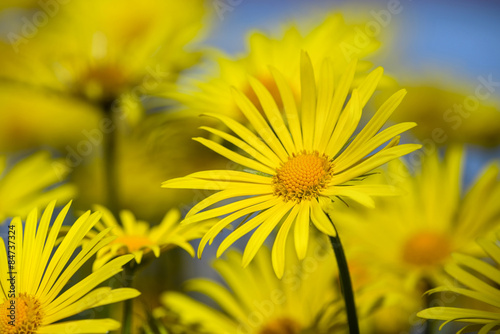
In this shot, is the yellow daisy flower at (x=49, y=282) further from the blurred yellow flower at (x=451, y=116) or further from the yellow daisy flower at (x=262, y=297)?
the blurred yellow flower at (x=451, y=116)

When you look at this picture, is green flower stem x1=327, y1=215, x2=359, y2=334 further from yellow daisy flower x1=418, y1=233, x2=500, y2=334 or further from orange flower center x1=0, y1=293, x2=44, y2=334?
orange flower center x1=0, y1=293, x2=44, y2=334

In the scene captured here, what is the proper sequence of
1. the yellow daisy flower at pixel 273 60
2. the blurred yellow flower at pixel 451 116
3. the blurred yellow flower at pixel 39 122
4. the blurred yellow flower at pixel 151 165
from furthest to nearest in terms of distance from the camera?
the blurred yellow flower at pixel 39 122
the blurred yellow flower at pixel 451 116
the blurred yellow flower at pixel 151 165
the yellow daisy flower at pixel 273 60

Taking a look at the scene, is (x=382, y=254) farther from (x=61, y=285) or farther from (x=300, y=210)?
(x=61, y=285)

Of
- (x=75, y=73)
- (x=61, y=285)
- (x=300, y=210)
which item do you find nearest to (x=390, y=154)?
(x=300, y=210)

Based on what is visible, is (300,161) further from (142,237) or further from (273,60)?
(273,60)

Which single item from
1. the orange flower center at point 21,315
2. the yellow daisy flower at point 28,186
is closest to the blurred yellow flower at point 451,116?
the yellow daisy flower at point 28,186

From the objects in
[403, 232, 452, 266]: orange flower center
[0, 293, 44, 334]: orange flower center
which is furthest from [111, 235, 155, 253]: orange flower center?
[403, 232, 452, 266]: orange flower center
